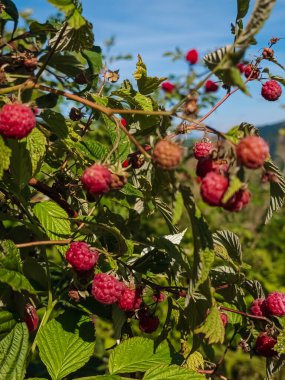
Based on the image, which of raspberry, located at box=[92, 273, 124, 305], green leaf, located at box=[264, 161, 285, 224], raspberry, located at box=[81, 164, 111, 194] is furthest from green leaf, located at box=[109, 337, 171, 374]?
raspberry, located at box=[81, 164, 111, 194]

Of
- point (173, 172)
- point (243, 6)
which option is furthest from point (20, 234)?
point (243, 6)

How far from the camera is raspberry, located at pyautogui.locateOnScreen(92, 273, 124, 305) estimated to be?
1.31m

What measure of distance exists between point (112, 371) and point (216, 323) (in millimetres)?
419

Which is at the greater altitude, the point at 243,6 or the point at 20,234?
the point at 243,6

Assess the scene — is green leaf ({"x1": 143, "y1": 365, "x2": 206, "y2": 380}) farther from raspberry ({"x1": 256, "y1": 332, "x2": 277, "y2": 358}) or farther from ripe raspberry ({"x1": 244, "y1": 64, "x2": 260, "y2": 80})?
ripe raspberry ({"x1": 244, "y1": 64, "x2": 260, "y2": 80})

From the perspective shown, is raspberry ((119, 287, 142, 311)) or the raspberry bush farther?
raspberry ((119, 287, 142, 311))

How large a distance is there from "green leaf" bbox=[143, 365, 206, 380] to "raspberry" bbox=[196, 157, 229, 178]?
0.54m

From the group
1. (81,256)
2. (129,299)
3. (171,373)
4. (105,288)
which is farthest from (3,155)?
(171,373)

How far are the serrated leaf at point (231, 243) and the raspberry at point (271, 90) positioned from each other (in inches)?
17.3

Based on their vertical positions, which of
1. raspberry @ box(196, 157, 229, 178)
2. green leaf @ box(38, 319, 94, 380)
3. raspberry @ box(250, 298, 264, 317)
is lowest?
green leaf @ box(38, 319, 94, 380)

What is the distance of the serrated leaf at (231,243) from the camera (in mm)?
1535

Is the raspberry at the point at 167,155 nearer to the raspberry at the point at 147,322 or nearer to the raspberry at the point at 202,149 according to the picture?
the raspberry at the point at 202,149

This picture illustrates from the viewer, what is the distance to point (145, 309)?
1.61 metres

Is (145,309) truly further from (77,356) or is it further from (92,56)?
(92,56)
